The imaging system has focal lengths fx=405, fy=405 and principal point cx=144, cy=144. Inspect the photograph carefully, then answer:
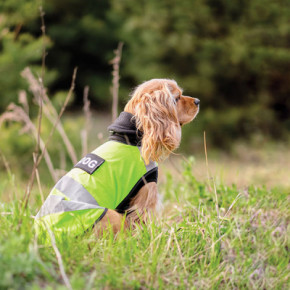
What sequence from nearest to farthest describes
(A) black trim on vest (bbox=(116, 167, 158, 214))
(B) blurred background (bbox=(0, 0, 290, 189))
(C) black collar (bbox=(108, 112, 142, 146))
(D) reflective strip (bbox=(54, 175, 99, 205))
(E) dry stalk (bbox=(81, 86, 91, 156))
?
(D) reflective strip (bbox=(54, 175, 99, 205)) → (A) black trim on vest (bbox=(116, 167, 158, 214)) → (C) black collar (bbox=(108, 112, 142, 146)) → (E) dry stalk (bbox=(81, 86, 91, 156)) → (B) blurred background (bbox=(0, 0, 290, 189))

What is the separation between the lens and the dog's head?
292 centimetres

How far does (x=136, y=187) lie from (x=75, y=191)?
0.45 meters

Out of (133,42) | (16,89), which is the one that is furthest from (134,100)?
(133,42)

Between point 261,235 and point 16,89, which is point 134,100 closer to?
point 261,235

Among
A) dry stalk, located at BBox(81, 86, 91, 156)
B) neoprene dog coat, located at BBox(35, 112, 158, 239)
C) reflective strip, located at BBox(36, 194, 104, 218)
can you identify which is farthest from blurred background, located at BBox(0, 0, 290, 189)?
reflective strip, located at BBox(36, 194, 104, 218)

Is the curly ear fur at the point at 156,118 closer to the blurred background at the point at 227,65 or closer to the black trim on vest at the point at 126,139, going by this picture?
the black trim on vest at the point at 126,139

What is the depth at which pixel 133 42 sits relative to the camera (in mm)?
11617

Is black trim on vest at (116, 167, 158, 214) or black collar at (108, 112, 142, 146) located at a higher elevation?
black collar at (108, 112, 142, 146)

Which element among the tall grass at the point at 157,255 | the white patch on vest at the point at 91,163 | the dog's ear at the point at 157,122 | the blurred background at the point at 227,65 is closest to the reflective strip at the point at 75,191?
the white patch on vest at the point at 91,163

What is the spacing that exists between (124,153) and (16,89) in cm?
621

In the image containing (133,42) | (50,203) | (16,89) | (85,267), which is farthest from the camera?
(133,42)

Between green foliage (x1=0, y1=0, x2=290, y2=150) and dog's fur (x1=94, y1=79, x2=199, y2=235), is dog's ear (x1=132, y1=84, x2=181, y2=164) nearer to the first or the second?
dog's fur (x1=94, y1=79, x2=199, y2=235)

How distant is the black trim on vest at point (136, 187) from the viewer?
9.18 ft

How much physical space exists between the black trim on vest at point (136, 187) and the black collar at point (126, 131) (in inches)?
9.6
